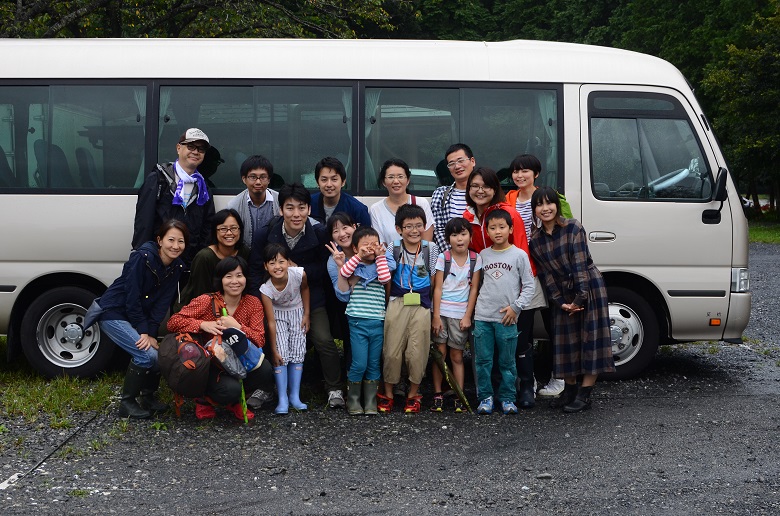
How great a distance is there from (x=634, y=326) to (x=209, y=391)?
11.6 ft

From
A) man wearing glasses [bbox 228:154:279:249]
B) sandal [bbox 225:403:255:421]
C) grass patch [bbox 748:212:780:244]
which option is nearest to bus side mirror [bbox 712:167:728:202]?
man wearing glasses [bbox 228:154:279:249]

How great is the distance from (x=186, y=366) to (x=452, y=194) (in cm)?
235

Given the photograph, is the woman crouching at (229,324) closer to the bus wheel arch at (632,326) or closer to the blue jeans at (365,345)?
the blue jeans at (365,345)

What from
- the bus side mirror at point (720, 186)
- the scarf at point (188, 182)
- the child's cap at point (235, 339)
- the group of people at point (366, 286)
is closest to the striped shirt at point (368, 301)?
the group of people at point (366, 286)

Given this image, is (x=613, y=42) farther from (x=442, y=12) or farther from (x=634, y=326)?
(x=634, y=326)

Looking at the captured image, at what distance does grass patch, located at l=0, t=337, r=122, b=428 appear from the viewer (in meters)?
6.62

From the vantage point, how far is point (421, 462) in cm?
555

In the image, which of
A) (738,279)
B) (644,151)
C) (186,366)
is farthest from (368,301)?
(738,279)

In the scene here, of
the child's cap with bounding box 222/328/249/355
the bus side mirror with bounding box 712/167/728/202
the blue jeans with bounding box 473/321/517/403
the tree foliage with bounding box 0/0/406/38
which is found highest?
the tree foliage with bounding box 0/0/406/38

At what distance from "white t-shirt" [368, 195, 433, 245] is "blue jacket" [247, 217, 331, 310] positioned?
15.5 inches

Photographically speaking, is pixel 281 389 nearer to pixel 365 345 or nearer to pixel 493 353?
pixel 365 345

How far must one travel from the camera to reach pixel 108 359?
754 centimetres

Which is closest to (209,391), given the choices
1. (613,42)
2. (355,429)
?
(355,429)

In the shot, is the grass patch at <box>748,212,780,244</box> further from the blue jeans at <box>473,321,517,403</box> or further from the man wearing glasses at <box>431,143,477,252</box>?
the blue jeans at <box>473,321,517,403</box>
